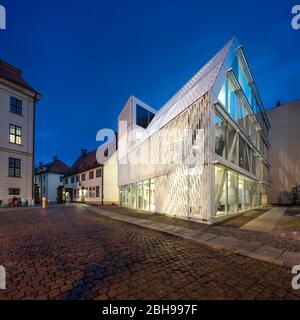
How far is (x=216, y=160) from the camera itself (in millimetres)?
10633

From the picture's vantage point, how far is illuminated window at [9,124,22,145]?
24266 mm

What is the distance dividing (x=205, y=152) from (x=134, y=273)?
794 centimetres

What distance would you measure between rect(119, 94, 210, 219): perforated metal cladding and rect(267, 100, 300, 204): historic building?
21.6 metres

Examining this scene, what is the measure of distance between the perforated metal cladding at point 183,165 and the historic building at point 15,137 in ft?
56.4

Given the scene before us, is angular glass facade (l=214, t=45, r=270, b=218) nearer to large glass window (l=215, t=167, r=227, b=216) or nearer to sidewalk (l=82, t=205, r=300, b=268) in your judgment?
large glass window (l=215, t=167, r=227, b=216)

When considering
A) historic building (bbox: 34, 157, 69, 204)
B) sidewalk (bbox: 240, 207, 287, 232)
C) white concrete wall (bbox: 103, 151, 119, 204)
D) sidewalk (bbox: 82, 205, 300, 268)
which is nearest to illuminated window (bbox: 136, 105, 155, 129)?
white concrete wall (bbox: 103, 151, 119, 204)

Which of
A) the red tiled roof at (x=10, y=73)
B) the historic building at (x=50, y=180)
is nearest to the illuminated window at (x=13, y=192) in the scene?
the red tiled roof at (x=10, y=73)

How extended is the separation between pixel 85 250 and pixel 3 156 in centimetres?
2341

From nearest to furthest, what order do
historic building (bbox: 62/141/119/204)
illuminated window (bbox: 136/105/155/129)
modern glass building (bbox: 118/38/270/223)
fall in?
1. modern glass building (bbox: 118/38/270/223)
2. illuminated window (bbox: 136/105/155/129)
3. historic building (bbox: 62/141/119/204)

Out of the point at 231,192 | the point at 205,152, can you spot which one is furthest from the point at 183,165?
the point at 231,192

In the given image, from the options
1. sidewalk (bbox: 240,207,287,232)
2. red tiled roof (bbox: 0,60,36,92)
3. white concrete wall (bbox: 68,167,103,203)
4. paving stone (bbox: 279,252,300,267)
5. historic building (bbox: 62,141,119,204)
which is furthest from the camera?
white concrete wall (bbox: 68,167,103,203)

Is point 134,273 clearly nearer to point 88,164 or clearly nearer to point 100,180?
point 100,180

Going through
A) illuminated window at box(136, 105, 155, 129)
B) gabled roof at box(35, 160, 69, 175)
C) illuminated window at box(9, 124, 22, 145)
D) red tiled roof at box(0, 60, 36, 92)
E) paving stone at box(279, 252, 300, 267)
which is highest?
red tiled roof at box(0, 60, 36, 92)
